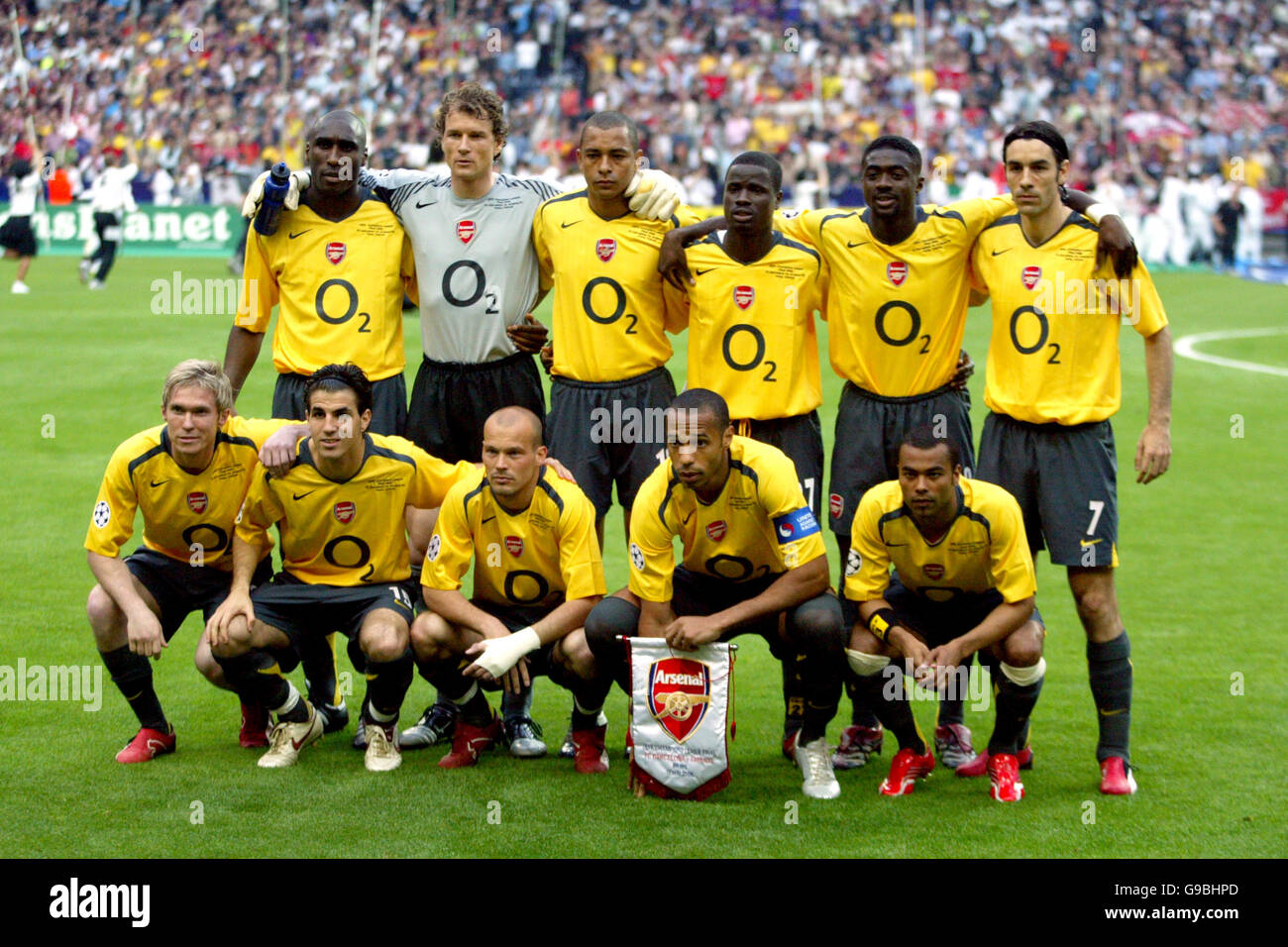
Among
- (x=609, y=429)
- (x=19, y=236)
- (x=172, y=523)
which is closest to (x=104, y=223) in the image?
(x=19, y=236)

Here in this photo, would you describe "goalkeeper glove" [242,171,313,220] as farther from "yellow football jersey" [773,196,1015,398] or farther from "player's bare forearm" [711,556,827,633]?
"player's bare forearm" [711,556,827,633]

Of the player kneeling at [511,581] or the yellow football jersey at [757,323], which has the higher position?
the yellow football jersey at [757,323]

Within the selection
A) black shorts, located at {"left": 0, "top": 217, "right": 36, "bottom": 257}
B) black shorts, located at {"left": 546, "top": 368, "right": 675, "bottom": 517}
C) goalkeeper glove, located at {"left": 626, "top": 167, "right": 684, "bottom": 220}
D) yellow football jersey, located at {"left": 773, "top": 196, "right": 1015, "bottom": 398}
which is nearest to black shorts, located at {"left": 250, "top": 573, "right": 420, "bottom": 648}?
black shorts, located at {"left": 546, "top": 368, "right": 675, "bottom": 517}

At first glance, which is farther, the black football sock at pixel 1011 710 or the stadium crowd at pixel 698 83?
the stadium crowd at pixel 698 83

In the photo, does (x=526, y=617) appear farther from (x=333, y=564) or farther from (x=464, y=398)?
(x=464, y=398)

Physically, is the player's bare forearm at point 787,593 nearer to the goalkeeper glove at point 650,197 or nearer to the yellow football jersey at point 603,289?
the yellow football jersey at point 603,289

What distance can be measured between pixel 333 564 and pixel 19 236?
61.1ft

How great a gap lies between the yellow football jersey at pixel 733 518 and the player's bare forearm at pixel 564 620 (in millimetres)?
204

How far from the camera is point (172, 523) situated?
5938 millimetres

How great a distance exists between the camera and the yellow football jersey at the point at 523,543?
568cm

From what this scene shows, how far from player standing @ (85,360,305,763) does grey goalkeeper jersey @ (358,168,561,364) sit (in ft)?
2.57

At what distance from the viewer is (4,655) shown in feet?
22.7

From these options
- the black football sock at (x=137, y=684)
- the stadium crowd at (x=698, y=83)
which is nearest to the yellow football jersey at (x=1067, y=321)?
the black football sock at (x=137, y=684)
